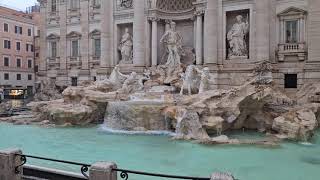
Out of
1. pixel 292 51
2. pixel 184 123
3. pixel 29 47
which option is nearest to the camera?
pixel 184 123

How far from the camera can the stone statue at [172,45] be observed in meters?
23.6

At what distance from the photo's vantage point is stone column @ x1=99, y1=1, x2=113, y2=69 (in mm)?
26688

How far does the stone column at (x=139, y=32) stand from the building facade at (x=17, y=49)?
2748cm

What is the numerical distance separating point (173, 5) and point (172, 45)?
3.37m

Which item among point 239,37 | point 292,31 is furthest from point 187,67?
point 292,31

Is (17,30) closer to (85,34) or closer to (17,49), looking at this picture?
(17,49)

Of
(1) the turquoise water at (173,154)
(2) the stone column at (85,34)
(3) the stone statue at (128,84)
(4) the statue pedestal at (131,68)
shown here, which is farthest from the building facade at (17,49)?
(1) the turquoise water at (173,154)

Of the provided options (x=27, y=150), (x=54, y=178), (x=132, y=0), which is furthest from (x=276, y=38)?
(x=54, y=178)

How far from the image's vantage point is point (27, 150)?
1274cm

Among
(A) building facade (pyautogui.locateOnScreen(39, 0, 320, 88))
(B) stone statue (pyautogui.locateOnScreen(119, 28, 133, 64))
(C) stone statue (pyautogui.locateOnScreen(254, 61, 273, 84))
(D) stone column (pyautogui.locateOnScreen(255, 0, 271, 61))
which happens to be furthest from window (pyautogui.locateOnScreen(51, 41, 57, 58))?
(C) stone statue (pyautogui.locateOnScreen(254, 61, 273, 84))

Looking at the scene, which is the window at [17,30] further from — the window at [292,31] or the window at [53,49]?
the window at [292,31]

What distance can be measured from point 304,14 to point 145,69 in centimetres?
1021

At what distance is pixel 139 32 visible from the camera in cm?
2497

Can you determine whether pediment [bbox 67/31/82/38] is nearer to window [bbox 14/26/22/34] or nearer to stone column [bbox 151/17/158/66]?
stone column [bbox 151/17/158/66]
